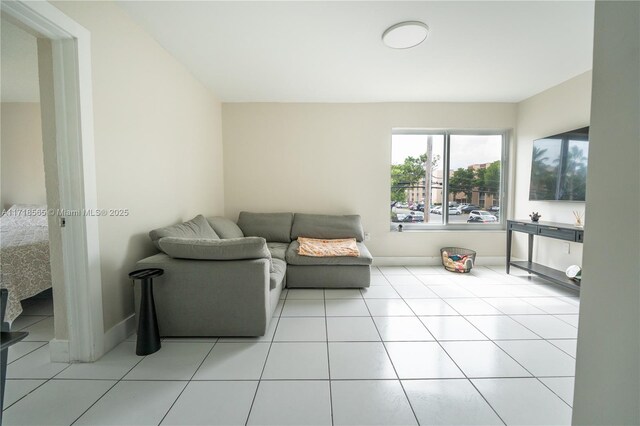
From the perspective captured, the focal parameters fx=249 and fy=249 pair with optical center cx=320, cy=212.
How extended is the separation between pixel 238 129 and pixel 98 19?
2142 mm

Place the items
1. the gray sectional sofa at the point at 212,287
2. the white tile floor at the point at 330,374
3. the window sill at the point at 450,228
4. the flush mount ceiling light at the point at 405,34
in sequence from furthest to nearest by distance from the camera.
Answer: the window sill at the point at 450,228
the flush mount ceiling light at the point at 405,34
the gray sectional sofa at the point at 212,287
the white tile floor at the point at 330,374

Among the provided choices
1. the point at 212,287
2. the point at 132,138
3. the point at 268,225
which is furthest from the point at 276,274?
the point at 132,138

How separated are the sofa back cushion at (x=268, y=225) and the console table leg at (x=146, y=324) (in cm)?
177

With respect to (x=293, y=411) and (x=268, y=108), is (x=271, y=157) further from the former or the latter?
(x=293, y=411)

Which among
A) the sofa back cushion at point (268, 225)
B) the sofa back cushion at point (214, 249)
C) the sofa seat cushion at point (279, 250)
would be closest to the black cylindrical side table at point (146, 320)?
the sofa back cushion at point (214, 249)

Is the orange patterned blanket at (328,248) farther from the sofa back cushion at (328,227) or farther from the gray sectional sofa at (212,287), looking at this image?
the gray sectional sofa at (212,287)

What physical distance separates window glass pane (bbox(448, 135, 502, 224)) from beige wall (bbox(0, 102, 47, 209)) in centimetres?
614

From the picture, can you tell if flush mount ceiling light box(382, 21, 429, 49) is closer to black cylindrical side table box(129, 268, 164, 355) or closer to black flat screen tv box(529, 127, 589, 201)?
black flat screen tv box(529, 127, 589, 201)

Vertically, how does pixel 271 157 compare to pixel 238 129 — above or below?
below

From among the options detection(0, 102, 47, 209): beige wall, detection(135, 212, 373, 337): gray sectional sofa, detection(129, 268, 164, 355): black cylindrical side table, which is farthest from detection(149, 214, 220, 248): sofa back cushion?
detection(0, 102, 47, 209): beige wall

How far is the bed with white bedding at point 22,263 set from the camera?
74.8 inches

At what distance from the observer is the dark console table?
2535 millimetres

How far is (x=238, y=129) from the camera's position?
3812mm

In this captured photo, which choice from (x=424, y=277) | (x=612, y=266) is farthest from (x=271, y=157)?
(x=612, y=266)
